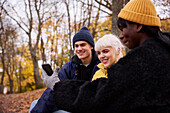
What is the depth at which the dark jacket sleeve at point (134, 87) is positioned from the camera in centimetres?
101

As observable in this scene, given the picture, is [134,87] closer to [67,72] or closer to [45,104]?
[45,104]

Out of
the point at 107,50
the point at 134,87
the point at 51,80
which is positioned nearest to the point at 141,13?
the point at 134,87

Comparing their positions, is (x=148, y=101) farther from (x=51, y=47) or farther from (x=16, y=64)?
(x=16, y=64)

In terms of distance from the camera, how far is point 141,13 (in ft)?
4.09

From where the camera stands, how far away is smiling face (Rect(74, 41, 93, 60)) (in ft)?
9.11

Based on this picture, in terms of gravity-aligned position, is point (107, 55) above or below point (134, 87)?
Answer: above

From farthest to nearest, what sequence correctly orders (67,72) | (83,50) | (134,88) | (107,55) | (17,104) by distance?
(17,104) → (83,50) → (67,72) → (107,55) → (134,88)

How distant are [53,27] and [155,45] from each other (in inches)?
877

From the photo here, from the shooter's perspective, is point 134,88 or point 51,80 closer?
point 134,88

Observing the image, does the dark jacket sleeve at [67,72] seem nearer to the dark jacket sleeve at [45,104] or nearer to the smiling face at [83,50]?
the smiling face at [83,50]

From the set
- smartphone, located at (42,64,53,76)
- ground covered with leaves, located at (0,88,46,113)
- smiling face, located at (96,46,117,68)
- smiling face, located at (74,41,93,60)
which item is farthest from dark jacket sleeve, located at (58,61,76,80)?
ground covered with leaves, located at (0,88,46,113)

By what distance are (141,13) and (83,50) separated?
166 centimetres

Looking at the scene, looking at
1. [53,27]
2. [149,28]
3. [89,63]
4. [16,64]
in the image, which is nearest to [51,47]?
[53,27]

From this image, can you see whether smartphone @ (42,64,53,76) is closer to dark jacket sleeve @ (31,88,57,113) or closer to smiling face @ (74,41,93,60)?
dark jacket sleeve @ (31,88,57,113)
